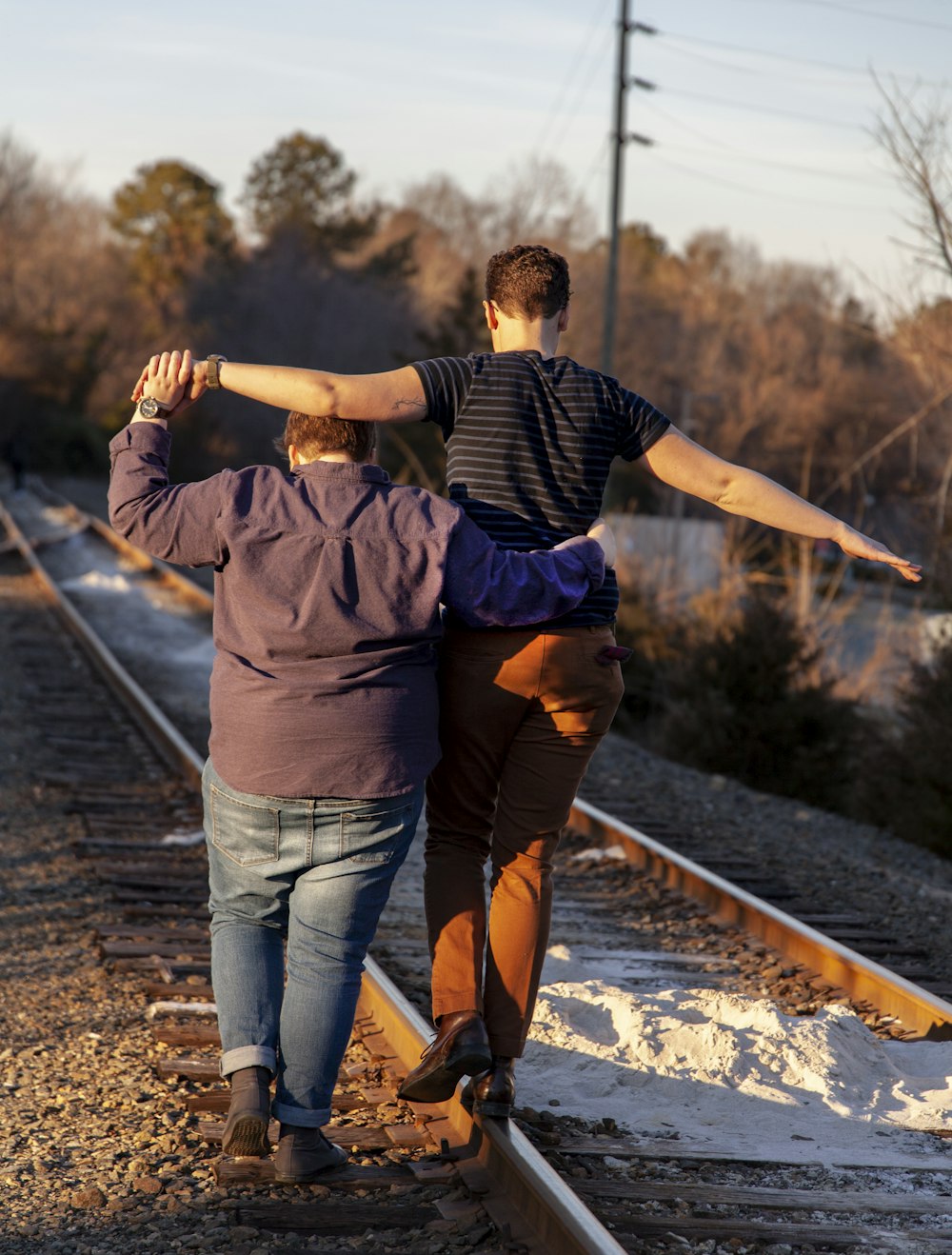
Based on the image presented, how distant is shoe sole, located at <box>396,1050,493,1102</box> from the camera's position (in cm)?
373

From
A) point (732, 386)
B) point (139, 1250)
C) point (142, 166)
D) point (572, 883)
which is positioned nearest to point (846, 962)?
point (572, 883)

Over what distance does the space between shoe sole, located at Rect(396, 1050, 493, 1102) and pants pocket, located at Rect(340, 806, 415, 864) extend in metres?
0.56

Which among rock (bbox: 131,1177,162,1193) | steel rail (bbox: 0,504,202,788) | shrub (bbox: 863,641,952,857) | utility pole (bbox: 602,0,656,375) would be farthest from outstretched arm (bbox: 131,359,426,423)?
utility pole (bbox: 602,0,656,375)

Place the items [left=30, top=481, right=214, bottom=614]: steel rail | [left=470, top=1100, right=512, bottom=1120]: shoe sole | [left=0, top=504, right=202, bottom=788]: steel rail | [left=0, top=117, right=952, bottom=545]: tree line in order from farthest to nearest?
[left=0, top=117, right=952, bottom=545]: tree line → [left=30, top=481, right=214, bottom=614]: steel rail → [left=0, top=504, right=202, bottom=788]: steel rail → [left=470, top=1100, right=512, bottom=1120]: shoe sole

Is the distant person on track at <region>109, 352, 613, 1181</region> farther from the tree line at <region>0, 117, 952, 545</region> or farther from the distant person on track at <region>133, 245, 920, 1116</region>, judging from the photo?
the tree line at <region>0, 117, 952, 545</region>

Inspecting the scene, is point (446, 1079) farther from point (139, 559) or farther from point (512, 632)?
point (139, 559)

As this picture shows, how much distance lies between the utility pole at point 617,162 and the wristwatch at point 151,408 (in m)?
18.7

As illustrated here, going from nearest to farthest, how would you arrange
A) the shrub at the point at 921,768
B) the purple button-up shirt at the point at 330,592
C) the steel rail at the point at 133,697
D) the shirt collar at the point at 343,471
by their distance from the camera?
the purple button-up shirt at the point at 330,592
the shirt collar at the point at 343,471
the steel rail at the point at 133,697
the shrub at the point at 921,768

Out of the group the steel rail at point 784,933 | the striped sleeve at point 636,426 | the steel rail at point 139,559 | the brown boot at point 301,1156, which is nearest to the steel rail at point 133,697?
the steel rail at point 139,559

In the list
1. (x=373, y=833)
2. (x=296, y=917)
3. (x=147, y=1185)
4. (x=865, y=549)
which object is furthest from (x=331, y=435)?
(x=147, y=1185)

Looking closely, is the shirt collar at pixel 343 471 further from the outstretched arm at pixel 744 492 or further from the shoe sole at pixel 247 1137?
the shoe sole at pixel 247 1137

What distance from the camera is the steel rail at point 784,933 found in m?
5.33

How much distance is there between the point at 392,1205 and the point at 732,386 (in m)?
51.9

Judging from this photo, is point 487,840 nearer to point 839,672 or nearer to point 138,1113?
point 138,1113
